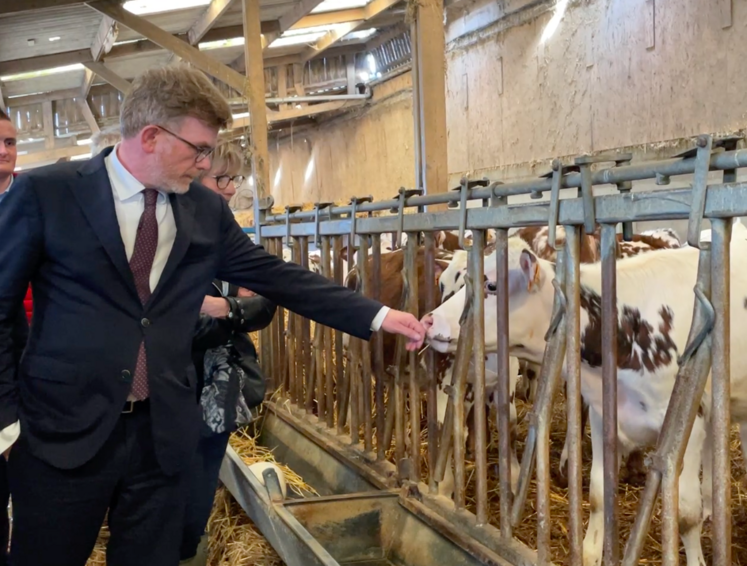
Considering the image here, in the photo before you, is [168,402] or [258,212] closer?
[168,402]

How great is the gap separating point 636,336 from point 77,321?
71.1 inches

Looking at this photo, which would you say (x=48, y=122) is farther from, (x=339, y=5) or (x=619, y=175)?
(x=619, y=175)

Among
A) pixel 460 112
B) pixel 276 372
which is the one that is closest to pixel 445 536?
pixel 276 372

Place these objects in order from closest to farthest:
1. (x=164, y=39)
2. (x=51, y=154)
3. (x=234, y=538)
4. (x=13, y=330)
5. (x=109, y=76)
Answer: (x=13, y=330) < (x=234, y=538) < (x=164, y=39) < (x=109, y=76) < (x=51, y=154)

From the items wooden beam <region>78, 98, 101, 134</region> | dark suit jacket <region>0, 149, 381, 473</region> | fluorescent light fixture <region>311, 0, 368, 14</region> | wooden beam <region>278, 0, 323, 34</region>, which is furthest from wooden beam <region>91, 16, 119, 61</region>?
dark suit jacket <region>0, 149, 381, 473</region>

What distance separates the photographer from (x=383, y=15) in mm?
10977

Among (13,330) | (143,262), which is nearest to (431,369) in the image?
(143,262)

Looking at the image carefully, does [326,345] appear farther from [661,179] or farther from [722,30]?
[722,30]

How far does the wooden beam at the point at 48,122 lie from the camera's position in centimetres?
1281

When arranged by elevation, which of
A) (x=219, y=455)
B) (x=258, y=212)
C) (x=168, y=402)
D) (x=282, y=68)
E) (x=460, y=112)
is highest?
(x=282, y=68)

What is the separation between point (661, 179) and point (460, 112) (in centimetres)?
875

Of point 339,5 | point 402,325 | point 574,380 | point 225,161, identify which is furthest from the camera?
point 339,5

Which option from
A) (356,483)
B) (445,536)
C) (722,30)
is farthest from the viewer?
(722,30)

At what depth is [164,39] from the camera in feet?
21.7
